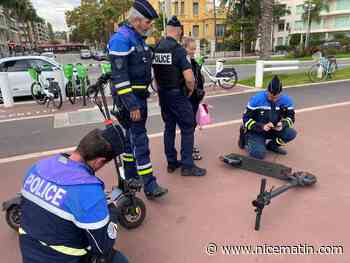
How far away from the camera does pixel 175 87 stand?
11.0ft

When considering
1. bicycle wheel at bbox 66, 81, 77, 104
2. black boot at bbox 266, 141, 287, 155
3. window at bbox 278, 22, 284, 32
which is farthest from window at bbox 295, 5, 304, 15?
black boot at bbox 266, 141, 287, 155

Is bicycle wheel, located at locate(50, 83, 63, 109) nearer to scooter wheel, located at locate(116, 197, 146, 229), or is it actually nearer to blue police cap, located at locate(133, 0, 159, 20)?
blue police cap, located at locate(133, 0, 159, 20)

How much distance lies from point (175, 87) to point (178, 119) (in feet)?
1.35

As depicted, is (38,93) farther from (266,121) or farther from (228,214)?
(228,214)

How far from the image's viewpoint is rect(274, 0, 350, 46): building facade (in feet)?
151

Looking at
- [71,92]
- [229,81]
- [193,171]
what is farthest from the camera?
[229,81]

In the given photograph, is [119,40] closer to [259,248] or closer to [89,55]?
[259,248]

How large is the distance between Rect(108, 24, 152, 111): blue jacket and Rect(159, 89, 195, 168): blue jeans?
0.56 meters

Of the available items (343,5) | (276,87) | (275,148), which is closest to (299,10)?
(343,5)

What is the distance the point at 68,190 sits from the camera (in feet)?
4.63

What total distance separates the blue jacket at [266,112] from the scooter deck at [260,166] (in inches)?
20.1

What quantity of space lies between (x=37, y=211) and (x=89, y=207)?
0.85ft

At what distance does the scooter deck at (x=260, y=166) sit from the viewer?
3501 millimetres

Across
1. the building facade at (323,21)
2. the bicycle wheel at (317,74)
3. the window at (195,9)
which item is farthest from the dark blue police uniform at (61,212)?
the building facade at (323,21)
